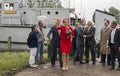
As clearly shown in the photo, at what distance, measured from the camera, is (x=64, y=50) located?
12.6 meters

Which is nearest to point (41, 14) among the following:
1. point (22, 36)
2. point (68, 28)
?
point (22, 36)

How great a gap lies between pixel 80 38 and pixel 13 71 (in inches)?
140

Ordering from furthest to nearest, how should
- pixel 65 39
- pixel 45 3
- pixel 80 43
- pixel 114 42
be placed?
pixel 45 3 → pixel 80 43 → pixel 114 42 → pixel 65 39

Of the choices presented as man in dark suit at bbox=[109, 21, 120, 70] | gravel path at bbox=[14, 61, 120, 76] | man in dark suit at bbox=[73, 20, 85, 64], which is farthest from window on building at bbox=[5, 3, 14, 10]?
man in dark suit at bbox=[109, 21, 120, 70]

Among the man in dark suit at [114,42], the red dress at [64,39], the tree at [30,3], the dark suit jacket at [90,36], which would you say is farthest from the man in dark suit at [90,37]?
the tree at [30,3]

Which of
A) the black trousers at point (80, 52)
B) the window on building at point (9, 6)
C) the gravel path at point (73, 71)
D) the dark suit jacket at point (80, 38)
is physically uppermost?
the window on building at point (9, 6)

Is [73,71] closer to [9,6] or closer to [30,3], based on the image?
[9,6]

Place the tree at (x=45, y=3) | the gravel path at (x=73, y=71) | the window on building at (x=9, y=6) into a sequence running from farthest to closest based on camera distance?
the window on building at (x=9, y=6) < the tree at (x=45, y=3) < the gravel path at (x=73, y=71)

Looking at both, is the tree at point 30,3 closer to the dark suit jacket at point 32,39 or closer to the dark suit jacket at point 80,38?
the dark suit jacket at point 80,38

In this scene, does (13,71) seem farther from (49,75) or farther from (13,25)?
(13,25)

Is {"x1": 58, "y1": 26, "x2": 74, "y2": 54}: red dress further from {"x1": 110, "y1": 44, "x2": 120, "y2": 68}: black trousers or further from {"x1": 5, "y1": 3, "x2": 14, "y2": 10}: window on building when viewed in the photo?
{"x1": 5, "y1": 3, "x2": 14, "y2": 10}: window on building

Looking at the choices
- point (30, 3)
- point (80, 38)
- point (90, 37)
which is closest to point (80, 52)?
point (80, 38)

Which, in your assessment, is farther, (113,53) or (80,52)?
(80,52)

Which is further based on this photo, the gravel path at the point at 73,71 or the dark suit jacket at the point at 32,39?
the dark suit jacket at the point at 32,39
